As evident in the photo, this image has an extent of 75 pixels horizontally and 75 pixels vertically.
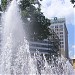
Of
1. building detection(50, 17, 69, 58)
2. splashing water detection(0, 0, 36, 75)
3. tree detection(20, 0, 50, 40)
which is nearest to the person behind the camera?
splashing water detection(0, 0, 36, 75)

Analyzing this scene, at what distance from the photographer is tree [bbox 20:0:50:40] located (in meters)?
20.7

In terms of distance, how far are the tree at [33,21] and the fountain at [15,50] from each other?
0.77 metres

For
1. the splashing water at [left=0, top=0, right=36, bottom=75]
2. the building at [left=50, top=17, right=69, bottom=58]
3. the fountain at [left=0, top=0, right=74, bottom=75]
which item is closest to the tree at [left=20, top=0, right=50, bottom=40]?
the fountain at [left=0, top=0, right=74, bottom=75]

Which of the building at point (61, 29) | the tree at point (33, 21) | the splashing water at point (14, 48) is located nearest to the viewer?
the splashing water at point (14, 48)

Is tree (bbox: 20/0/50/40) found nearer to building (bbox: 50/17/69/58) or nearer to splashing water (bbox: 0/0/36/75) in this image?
splashing water (bbox: 0/0/36/75)

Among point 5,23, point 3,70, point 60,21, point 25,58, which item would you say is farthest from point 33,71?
point 60,21

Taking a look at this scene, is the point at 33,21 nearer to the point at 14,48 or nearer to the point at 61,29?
the point at 14,48

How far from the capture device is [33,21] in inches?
826

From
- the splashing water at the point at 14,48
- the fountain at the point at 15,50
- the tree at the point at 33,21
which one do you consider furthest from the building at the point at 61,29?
the splashing water at the point at 14,48

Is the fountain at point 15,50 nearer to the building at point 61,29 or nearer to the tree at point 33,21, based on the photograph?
the tree at point 33,21

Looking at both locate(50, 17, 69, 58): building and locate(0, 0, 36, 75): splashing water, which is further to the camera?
locate(50, 17, 69, 58): building

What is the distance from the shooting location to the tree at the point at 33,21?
20.7 meters

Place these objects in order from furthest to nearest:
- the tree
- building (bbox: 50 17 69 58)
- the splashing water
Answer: building (bbox: 50 17 69 58) < the tree < the splashing water

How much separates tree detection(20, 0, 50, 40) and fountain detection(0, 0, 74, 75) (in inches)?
30.3
